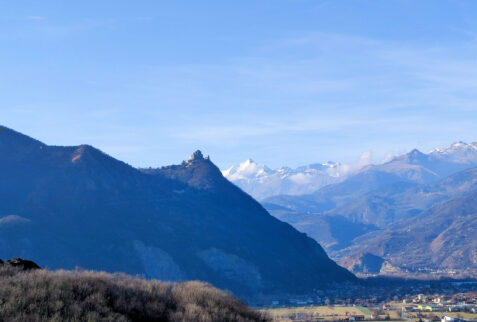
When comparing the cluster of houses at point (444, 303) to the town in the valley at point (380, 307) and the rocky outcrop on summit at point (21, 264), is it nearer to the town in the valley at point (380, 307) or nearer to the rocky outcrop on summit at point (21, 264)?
the town in the valley at point (380, 307)

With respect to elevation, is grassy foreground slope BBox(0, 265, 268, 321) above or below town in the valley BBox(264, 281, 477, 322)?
above

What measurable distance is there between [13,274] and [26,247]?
15367 centimetres

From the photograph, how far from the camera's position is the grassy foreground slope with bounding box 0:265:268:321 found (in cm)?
2075

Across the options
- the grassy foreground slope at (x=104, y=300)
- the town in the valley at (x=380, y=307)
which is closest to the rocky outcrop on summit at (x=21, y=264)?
the grassy foreground slope at (x=104, y=300)

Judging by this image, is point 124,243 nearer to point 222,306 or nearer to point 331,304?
point 331,304

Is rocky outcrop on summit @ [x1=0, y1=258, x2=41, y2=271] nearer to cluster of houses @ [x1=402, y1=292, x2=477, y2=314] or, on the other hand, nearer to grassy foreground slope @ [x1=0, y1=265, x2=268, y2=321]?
grassy foreground slope @ [x1=0, y1=265, x2=268, y2=321]

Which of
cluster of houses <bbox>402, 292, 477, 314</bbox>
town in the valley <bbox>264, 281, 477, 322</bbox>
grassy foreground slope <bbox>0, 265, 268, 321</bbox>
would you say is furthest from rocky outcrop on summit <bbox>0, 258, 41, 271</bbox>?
cluster of houses <bbox>402, 292, 477, 314</bbox>

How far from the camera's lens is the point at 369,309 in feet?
509

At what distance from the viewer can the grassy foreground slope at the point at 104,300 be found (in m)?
20.7

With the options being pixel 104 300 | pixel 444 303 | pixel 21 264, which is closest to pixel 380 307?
pixel 444 303

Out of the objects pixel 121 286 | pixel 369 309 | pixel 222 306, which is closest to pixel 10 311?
pixel 121 286

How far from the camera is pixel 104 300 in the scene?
2289 centimetres

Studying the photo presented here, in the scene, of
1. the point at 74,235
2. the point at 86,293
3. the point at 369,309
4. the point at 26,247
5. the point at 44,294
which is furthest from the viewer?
the point at 74,235

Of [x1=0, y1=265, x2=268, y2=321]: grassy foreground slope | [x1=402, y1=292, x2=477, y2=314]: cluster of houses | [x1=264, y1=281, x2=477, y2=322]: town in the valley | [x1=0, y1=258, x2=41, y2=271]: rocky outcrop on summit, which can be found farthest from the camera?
[x1=402, y1=292, x2=477, y2=314]: cluster of houses
